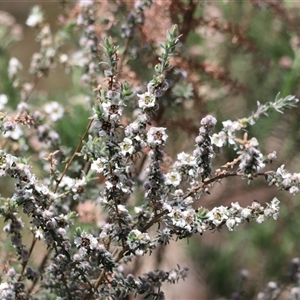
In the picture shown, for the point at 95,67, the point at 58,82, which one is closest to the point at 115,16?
the point at 95,67

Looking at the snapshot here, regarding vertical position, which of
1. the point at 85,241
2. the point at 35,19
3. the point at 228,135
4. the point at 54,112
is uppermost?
the point at 35,19

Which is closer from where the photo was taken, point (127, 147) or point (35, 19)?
point (127, 147)

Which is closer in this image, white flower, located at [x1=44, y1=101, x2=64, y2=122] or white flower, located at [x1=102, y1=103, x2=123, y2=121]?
white flower, located at [x1=102, y1=103, x2=123, y2=121]

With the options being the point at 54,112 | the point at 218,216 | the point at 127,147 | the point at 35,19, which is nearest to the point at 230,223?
the point at 218,216

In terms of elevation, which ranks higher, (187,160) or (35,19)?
(35,19)

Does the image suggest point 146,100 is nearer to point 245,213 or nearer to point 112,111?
point 112,111

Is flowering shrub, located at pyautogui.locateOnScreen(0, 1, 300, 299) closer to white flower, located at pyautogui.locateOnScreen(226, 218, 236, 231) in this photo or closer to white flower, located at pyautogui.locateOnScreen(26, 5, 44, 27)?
white flower, located at pyautogui.locateOnScreen(226, 218, 236, 231)

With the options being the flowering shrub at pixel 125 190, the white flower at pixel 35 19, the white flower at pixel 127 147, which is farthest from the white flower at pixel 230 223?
the white flower at pixel 35 19

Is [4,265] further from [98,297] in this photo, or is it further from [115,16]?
[115,16]

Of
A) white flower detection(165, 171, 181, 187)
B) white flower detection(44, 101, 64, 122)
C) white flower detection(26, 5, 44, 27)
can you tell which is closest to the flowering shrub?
white flower detection(165, 171, 181, 187)
